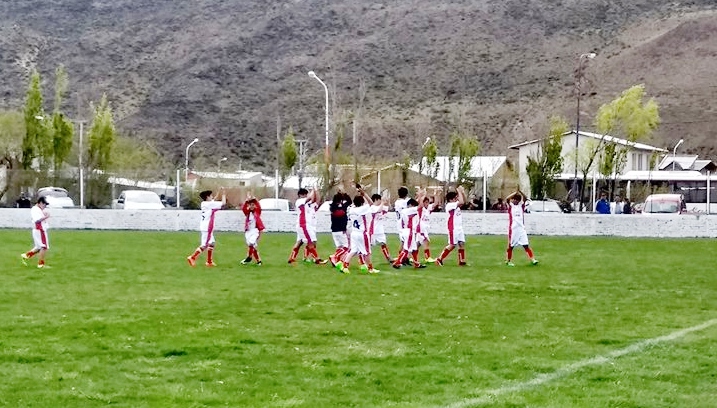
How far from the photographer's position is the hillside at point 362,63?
95188 millimetres

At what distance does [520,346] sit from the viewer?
11.8 m

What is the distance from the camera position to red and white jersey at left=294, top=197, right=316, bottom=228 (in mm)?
24156

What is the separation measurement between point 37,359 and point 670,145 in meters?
89.6

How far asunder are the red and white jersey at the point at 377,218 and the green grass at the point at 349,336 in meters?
1.88

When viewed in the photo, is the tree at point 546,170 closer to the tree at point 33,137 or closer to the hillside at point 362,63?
the tree at point 33,137

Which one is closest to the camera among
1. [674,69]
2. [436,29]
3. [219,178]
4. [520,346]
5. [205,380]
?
[205,380]

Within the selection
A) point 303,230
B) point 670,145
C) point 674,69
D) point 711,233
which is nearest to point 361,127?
point 670,145

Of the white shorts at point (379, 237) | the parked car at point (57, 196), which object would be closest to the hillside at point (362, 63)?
the parked car at point (57, 196)

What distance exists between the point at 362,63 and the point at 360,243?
295 ft

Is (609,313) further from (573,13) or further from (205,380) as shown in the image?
(573,13)

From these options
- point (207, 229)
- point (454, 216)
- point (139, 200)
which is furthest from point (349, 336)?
point (139, 200)

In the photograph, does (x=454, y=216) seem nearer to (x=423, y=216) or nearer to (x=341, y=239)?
(x=423, y=216)

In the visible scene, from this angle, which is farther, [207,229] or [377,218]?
[377,218]

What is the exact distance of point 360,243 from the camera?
21703mm
